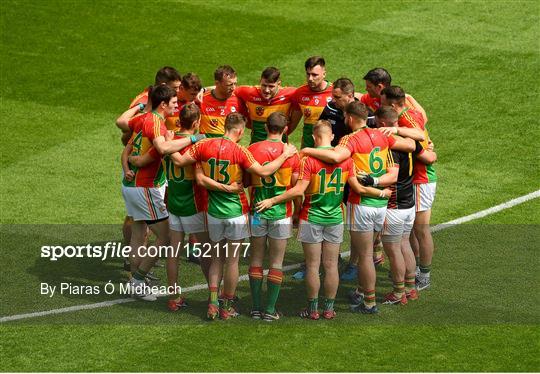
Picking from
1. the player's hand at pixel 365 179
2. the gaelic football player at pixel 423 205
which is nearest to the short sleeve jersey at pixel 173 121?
the gaelic football player at pixel 423 205

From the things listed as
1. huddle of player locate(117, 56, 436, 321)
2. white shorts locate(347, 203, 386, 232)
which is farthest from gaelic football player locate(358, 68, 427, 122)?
white shorts locate(347, 203, 386, 232)

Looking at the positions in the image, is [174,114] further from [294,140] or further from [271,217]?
[294,140]

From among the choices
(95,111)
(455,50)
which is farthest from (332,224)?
(455,50)

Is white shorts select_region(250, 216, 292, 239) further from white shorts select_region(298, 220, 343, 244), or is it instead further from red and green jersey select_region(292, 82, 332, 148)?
red and green jersey select_region(292, 82, 332, 148)

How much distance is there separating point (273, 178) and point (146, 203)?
1765 millimetres

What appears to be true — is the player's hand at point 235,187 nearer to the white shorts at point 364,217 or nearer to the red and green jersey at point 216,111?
the white shorts at point 364,217

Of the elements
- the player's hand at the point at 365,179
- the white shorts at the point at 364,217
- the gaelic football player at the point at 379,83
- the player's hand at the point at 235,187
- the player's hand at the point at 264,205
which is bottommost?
A: the white shorts at the point at 364,217

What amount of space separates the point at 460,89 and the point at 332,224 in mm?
8236

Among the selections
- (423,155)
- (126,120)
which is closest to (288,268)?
(423,155)

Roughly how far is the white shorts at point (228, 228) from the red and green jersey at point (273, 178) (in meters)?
0.24

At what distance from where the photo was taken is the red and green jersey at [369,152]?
13.1 metres

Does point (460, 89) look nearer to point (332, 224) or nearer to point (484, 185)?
point (484, 185)

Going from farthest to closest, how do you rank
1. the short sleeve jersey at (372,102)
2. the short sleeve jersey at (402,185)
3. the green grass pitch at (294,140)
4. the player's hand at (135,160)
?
the short sleeve jersey at (372,102), the player's hand at (135,160), the short sleeve jersey at (402,185), the green grass pitch at (294,140)

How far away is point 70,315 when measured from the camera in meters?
13.3
